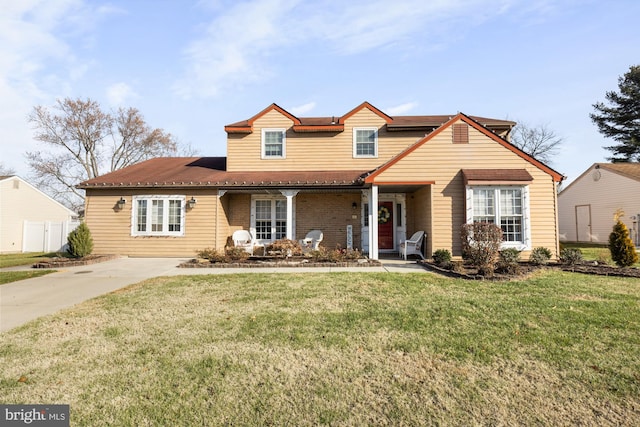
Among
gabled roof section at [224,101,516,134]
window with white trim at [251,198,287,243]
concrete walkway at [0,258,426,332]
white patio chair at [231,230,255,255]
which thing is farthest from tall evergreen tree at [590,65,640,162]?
white patio chair at [231,230,255,255]

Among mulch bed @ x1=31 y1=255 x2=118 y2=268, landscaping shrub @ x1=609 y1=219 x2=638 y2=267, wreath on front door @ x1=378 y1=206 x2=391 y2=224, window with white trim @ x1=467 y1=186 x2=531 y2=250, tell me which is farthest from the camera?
wreath on front door @ x1=378 y1=206 x2=391 y2=224

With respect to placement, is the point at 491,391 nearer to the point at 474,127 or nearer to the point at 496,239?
the point at 496,239

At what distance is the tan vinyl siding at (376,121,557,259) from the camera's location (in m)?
10.6

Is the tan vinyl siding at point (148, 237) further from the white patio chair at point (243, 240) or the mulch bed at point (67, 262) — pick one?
the mulch bed at point (67, 262)

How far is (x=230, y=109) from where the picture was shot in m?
16.2

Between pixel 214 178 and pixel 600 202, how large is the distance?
24.5 m

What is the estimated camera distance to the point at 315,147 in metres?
13.9

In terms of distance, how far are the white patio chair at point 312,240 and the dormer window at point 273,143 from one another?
3.95 m

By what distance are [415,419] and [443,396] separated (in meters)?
0.44

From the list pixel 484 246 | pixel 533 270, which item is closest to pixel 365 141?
pixel 484 246

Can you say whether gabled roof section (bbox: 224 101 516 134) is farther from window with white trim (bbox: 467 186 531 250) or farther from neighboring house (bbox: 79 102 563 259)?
window with white trim (bbox: 467 186 531 250)

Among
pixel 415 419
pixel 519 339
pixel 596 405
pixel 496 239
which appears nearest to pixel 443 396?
pixel 415 419

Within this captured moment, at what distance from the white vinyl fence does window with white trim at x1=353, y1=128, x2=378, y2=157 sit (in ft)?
53.5

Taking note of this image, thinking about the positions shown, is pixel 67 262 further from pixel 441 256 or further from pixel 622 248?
→ pixel 622 248
